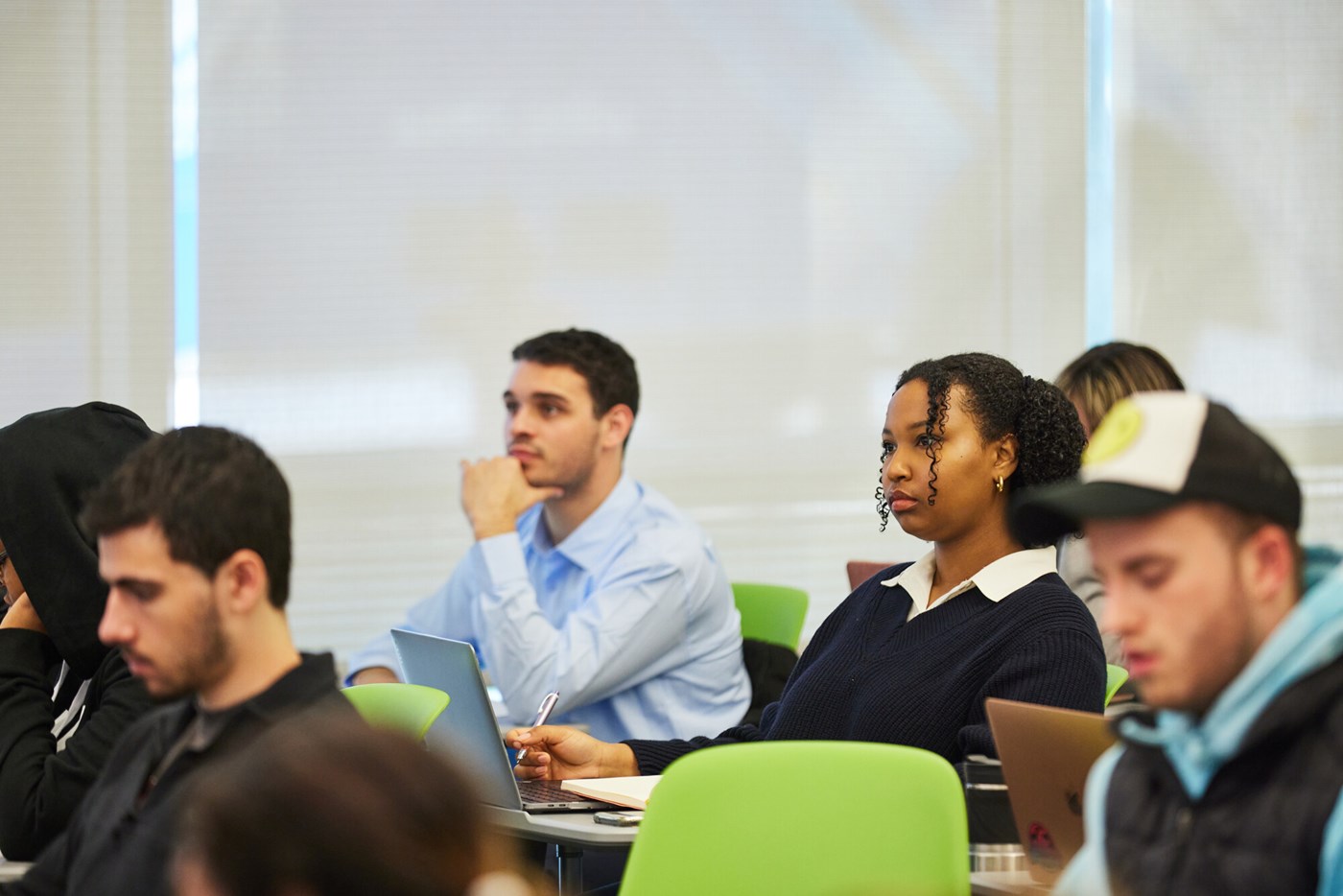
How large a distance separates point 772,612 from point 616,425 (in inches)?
24.4

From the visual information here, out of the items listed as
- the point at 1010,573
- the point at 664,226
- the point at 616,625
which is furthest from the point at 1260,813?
the point at 664,226

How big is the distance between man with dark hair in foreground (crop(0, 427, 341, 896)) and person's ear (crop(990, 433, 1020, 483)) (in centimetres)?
119

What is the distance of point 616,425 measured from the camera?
336cm

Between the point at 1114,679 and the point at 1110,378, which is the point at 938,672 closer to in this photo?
the point at 1114,679

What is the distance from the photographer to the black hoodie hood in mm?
2002

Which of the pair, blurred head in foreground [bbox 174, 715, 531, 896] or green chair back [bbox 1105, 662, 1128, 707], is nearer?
blurred head in foreground [bbox 174, 715, 531, 896]

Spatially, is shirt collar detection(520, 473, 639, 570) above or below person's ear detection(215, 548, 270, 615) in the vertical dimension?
below

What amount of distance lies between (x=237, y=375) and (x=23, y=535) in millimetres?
2184

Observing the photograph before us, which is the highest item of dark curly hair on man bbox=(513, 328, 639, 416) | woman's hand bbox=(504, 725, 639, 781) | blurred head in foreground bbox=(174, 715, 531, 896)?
dark curly hair on man bbox=(513, 328, 639, 416)

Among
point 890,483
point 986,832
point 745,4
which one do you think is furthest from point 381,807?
point 745,4

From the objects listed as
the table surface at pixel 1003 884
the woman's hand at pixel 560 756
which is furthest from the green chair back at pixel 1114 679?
the woman's hand at pixel 560 756

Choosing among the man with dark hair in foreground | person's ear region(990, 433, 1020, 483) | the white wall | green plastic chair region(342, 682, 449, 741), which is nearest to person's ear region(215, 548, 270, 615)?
the man with dark hair in foreground

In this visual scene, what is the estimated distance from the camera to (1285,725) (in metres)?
1.15

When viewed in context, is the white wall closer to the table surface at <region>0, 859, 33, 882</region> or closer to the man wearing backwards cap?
the table surface at <region>0, 859, 33, 882</region>
